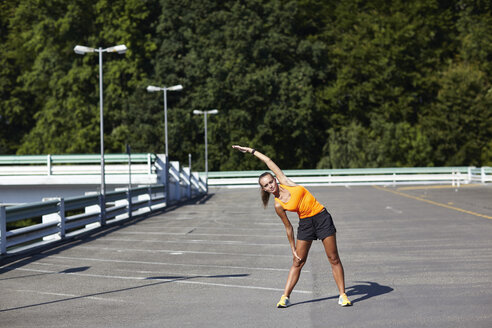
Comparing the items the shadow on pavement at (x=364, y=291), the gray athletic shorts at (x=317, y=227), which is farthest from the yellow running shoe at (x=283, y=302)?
the gray athletic shorts at (x=317, y=227)

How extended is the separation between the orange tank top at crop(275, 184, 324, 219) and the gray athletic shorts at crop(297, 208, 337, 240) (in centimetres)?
6

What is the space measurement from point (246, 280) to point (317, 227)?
103 inches

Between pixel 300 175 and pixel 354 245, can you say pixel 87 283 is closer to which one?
pixel 354 245

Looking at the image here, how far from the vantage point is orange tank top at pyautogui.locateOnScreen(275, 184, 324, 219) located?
783cm

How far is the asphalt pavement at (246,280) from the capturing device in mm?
7742

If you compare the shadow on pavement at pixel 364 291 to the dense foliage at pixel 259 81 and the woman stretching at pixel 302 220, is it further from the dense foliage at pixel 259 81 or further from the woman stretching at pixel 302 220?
the dense foliage at pixel 259 81

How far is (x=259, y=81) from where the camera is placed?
64438 millimetres

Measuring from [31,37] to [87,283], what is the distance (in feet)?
206

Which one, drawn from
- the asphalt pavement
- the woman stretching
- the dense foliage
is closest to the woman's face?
the woman stretching

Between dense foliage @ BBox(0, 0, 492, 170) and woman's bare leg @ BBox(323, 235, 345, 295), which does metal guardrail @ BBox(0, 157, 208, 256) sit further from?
dense foliage @ BBox(0, 0, 492, 170)

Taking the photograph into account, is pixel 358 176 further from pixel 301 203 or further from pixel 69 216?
pixel 301 203

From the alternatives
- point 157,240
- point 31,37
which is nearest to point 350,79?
point 31,37

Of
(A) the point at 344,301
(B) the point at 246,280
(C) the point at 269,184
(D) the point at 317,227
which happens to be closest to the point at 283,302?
(A) the point at 344,301

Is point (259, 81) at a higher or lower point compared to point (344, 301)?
higher
